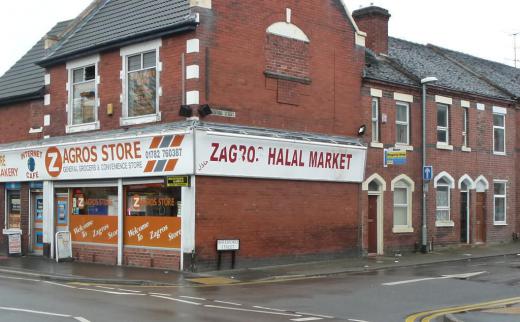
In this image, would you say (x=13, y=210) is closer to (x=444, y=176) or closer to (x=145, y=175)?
(x=145, y=175)

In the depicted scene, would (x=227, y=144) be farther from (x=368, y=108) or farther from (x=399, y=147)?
(x=399, y=147)

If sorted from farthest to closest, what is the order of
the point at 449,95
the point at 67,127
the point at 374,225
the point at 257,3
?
1. the point at 449,95
2. the point at 374,225
3. the point at 67,127
4. the point at 257,3

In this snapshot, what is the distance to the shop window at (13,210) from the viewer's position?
87.1 feet

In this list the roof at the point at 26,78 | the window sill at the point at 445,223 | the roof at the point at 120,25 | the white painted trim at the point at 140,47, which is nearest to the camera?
the roof at the point at 120,25

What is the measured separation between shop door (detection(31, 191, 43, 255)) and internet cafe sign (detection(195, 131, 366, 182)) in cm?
906

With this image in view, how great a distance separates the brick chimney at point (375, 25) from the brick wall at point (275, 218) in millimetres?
7394

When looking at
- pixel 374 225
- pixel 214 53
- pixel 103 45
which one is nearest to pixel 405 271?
pixel 374 225

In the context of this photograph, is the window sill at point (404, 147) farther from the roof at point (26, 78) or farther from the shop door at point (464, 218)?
the roof at point (26, 78)

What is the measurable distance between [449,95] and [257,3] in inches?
419

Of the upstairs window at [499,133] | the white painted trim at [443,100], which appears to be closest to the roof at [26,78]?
the white painted trim at [443,100]

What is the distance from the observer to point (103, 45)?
22.1 m

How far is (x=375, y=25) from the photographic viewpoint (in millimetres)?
28781

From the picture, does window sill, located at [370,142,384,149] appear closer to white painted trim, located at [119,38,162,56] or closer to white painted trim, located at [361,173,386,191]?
white painted trim, located at [361,173,386,191]

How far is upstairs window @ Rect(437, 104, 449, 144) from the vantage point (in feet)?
91.9
